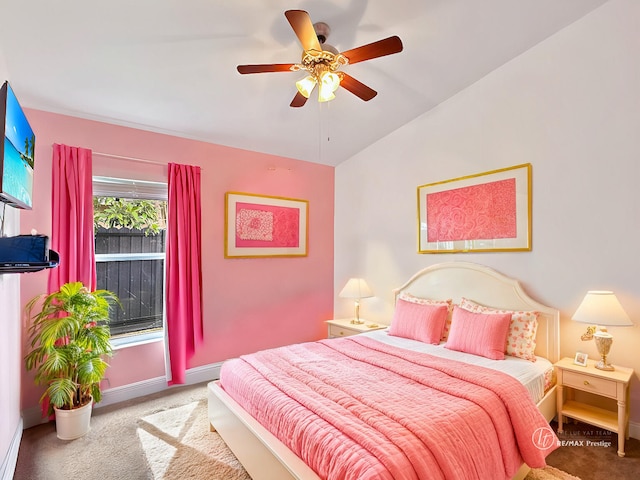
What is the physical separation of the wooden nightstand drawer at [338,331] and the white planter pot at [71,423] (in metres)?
2.49

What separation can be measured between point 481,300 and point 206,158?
3.15 meters

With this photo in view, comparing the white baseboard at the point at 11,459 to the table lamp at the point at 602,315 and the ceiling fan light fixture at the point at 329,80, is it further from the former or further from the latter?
the table lamp at the point at 602,315

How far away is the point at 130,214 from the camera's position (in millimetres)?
3463

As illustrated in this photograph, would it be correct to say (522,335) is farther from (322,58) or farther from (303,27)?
(303,27)

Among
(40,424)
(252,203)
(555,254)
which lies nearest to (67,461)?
(40,424)

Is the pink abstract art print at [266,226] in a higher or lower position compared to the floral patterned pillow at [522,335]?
higher

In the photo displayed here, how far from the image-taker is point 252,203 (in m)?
4.02

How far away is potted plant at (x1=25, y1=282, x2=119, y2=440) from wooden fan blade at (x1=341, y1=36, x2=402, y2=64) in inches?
101

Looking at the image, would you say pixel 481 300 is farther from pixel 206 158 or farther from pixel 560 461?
pixel 206 158

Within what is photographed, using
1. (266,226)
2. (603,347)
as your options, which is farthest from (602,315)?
(266,226)

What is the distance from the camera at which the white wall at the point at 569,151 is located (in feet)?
8.02

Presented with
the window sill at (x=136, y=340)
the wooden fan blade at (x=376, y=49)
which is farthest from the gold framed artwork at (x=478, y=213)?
the window sill at (x=136, y=340)

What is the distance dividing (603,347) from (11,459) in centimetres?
400

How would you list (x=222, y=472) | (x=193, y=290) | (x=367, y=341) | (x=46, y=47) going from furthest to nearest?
(x=193, y=290)
(x=367, y=341)
(x=46, y=47)
(x=222, y=472)
